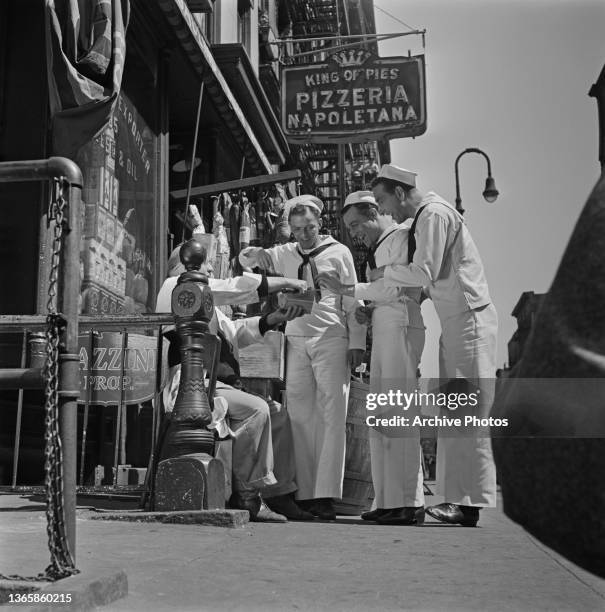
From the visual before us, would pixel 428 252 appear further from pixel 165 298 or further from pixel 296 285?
pixel 165 298

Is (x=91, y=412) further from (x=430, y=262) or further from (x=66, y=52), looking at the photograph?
(x=430, y=262)

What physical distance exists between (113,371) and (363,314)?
7.92 ft

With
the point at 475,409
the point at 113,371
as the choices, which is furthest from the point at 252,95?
the point at 475,409

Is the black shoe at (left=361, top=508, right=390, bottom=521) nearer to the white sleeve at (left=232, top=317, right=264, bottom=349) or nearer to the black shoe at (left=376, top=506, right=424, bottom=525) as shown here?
the black shoe at (left=376, top=506, right=424, bottom=525)

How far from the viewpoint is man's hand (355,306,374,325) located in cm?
641

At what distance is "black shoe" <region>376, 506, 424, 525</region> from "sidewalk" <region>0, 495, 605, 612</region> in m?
0.90

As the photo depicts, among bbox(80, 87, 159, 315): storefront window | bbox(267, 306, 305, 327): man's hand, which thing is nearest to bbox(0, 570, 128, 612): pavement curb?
bbox(267, 306, 305, 327): man's hand

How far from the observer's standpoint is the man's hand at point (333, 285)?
6266mm

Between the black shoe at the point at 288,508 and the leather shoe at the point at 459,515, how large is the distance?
903 mm

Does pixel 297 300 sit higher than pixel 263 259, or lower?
lower

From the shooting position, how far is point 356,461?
684 centimetres

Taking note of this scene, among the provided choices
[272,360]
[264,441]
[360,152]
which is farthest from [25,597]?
[360,152]

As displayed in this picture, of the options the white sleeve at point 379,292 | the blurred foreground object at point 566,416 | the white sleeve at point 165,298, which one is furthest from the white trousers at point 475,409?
the blurred foreground object at point 566,416

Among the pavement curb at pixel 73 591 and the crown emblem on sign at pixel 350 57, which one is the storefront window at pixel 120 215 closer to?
the crown emblem on sign at pixel 350 57
